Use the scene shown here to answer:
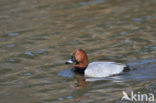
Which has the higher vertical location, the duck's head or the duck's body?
the duck's head

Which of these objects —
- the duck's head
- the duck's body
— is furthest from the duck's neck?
the duck's body

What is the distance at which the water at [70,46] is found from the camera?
7056 mm

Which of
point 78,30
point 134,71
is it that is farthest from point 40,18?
point 134,71

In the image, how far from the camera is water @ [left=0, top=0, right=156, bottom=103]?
7.06 m

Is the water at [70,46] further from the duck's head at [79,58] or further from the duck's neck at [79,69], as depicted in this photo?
the duck's head at [79,58]

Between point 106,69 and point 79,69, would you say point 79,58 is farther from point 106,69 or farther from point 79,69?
point 106,69

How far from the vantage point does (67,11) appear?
1399 cm

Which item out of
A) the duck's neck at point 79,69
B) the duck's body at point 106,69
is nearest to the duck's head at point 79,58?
the duck's neck at point 79,69

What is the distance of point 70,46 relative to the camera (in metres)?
10.3

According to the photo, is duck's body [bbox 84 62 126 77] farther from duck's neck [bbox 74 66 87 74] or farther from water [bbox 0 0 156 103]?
duck's neck [bbox 74 66 87 74]

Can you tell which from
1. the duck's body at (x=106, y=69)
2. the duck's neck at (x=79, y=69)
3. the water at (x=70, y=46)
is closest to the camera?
the water at (x=70, y=46)

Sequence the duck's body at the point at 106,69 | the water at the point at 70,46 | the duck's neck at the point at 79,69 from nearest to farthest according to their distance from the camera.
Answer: the water at the point at 70,46
the duck's body at the point at 106,69
the duck's neck at the point at 79,69

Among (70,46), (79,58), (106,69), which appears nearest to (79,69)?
(79,58)

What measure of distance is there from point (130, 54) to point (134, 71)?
1.25 metres
